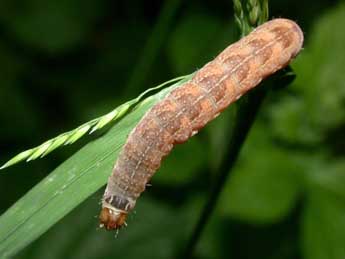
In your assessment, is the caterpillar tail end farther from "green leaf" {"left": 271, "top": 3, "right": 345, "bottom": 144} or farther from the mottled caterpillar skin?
"green leaf" {"left": 271, "top": 3, "right": 345, "bottom": 144}

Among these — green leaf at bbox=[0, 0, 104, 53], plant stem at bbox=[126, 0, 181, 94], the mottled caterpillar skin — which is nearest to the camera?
the mottled caterpillar skin

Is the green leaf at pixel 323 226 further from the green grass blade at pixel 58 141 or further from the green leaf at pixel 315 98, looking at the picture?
the green grass blade at pixel 58 141

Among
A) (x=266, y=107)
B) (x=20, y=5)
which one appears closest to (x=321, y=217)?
(x=266, y=107)

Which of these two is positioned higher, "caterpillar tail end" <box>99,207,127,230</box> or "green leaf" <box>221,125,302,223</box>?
"caterpillar tail end" <box>99,207,127,230</box>

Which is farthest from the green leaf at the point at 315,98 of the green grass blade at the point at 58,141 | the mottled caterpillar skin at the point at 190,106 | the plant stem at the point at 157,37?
the green grass blade at the point at 58,141

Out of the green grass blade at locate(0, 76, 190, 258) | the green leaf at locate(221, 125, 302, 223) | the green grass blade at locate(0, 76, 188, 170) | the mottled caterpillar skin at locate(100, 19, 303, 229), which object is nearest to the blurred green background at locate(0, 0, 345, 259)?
the green leaf at locate(221, 125, 302, 223)

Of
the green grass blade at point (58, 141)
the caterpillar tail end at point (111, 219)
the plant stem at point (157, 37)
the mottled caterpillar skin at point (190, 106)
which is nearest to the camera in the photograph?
the green grass blade at point (58, 141)
